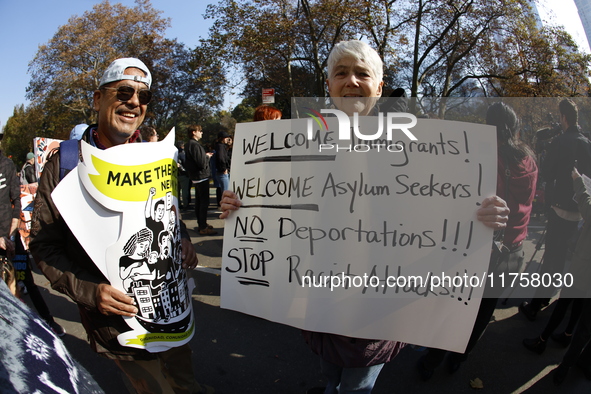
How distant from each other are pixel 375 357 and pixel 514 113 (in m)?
1.67

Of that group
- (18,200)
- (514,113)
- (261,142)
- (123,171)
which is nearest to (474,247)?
(261,142)

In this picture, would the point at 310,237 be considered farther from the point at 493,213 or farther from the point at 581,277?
the point at 581,277

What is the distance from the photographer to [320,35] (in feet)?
50.4

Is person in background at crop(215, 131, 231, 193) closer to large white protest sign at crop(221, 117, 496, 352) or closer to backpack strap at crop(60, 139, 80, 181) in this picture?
backpack strap at crop(60, 139, 80, 181)

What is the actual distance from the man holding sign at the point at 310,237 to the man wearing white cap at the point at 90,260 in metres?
0.59

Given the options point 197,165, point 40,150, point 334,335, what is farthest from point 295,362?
point 40,150

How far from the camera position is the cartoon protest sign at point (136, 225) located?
152cm

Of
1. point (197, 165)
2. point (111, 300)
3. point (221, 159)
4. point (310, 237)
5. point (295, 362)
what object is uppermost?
point (221, 159)

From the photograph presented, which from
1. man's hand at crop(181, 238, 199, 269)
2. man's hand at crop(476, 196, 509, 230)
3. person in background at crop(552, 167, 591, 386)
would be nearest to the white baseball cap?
man's hand at crop(181, 238, 199, 269)

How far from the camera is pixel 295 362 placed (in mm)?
2828

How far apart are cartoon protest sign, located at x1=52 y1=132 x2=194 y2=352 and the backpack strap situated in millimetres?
90

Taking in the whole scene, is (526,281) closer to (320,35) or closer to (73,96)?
(320,35)

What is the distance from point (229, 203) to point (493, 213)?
110 centimetres

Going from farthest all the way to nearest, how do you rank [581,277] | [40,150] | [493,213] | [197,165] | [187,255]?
1. [197,165]
2. [40,150]
3. [581,277]
4. [187,255]
5. [493,213]
